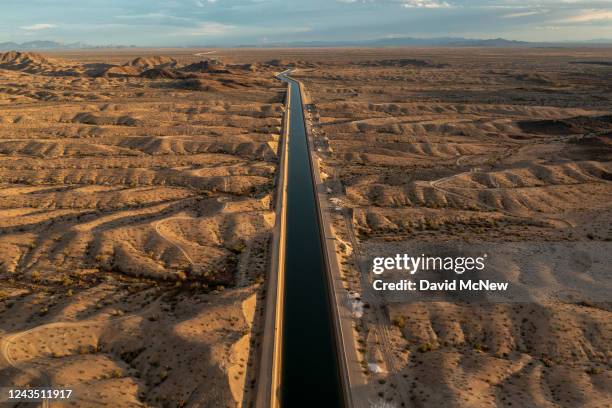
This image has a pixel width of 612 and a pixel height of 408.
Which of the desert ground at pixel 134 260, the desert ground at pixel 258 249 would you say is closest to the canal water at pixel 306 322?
the desert ground at pixel 258 249

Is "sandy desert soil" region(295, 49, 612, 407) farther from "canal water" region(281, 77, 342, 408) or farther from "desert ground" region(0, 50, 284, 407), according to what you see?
"desert ground" region(0, 50, 284, 407)

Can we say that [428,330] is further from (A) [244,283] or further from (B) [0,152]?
(B) [0,152]

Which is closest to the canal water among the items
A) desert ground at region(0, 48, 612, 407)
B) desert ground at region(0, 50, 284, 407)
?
desert ground at region(0, 48, 612, 407)

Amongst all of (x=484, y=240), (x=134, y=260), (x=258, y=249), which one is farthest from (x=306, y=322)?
(x=484, y=240)

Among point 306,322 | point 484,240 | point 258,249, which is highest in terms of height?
point 484,240

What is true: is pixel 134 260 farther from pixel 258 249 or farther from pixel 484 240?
pixel 484 240

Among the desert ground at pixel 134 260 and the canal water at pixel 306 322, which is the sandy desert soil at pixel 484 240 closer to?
the canal water at pixel 306 322

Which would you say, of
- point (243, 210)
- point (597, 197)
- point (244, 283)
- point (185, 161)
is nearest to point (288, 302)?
point (244, 283)
